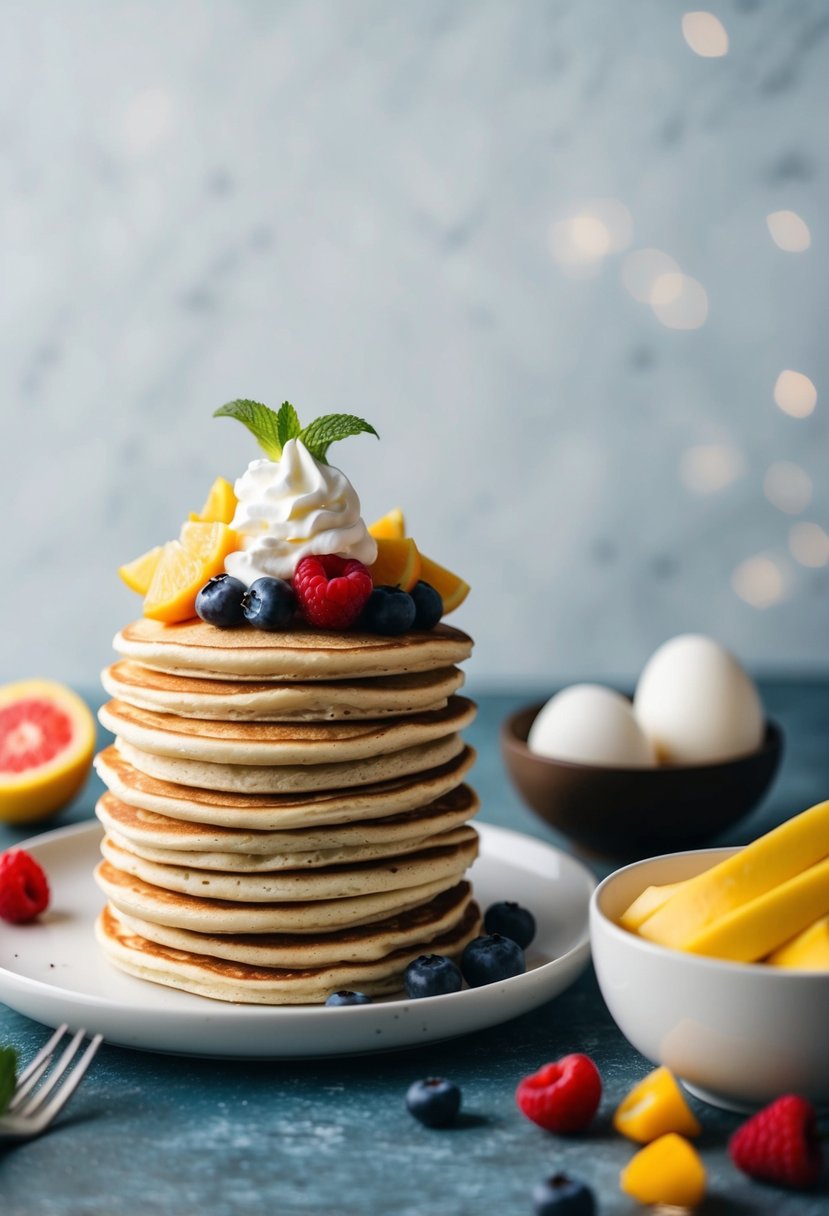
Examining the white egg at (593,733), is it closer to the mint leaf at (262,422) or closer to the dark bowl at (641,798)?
the dark bowl at (641,798)

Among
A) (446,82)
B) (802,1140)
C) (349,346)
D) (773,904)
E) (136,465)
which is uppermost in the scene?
(446,82)

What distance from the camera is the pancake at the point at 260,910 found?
1.66m

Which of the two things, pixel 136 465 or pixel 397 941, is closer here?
pixel 397 941

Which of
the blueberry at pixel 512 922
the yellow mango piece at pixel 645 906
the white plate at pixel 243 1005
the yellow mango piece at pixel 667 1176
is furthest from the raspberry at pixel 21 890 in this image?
the yellow mango piece at pixel 667 1176

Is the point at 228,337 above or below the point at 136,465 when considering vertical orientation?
above

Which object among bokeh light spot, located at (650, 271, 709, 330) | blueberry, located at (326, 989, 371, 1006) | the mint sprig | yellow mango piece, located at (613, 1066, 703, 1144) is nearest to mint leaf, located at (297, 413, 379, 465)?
the mint sprig

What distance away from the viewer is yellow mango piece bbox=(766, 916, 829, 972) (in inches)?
52.9

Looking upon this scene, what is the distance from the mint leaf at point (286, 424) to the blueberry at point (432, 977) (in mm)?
744

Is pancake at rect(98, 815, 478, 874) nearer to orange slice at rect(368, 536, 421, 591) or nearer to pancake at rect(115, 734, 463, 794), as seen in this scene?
pancake at rect(115, 734, 463, 794)

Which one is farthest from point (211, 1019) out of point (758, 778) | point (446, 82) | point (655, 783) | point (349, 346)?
point (446, 82)

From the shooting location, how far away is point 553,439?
388 centimetres

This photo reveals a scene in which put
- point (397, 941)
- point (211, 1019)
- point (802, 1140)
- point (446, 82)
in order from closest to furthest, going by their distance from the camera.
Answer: point (802, 1140)
point (211, 1019)
point (397, 941)
point (446, 82)

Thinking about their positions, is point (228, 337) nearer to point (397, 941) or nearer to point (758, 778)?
point (758, 778)

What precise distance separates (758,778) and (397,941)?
0.93m
